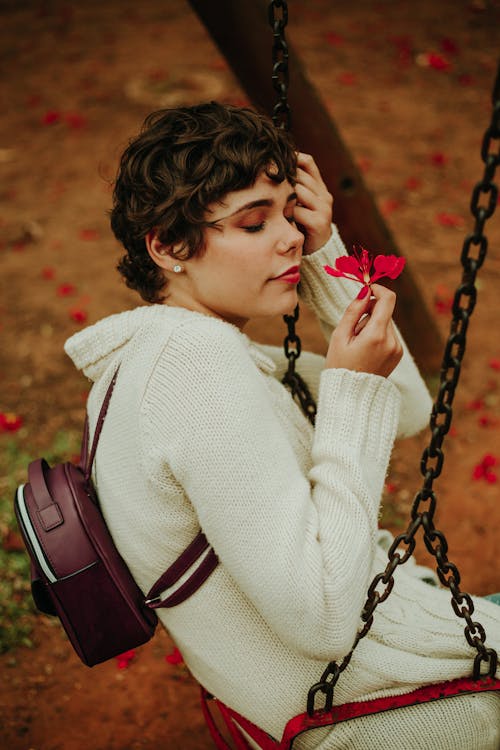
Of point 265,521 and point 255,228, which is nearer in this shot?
point 265,521

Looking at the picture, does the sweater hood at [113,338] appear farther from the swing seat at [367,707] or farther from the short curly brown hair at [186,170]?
the swing seat at [367,707]

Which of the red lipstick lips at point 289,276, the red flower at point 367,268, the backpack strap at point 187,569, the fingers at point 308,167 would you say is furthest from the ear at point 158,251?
the backpack strap at point 187,569

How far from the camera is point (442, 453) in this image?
1573mm

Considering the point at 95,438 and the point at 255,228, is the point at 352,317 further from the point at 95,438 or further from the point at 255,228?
the point at 95,438

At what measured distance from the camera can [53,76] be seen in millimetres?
8812

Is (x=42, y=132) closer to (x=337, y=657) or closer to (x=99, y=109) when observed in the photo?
(x=99, y=109)

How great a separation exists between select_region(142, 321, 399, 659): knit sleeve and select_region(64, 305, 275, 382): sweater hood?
0.17 metres

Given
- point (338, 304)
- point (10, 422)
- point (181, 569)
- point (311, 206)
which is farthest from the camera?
point (10, 422)

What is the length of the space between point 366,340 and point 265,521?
527 millimetres

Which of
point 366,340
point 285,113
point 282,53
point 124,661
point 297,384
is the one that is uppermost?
point 282,53

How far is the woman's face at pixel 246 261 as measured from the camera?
1841 millimetres

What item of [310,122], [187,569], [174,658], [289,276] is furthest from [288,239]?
[174,658]

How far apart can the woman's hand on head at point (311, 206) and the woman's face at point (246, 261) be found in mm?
153

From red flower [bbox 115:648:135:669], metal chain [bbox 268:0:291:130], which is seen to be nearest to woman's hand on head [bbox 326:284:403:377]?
metal chain [bbox 268:0:291:130]
